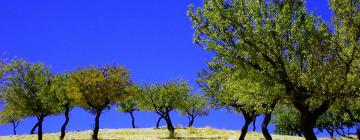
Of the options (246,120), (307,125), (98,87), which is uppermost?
(98,87)

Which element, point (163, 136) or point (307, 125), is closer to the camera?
point (307, 125)

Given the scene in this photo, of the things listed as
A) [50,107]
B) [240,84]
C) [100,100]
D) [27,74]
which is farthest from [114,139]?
[240,84]

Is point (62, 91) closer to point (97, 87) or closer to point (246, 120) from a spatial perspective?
point (97, 87)

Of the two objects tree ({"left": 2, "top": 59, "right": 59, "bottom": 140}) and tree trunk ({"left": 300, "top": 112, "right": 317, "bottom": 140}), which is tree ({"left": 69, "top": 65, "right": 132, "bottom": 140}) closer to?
tree ({"left": 2, "top": 59, "right": 59, "bottom": 140})

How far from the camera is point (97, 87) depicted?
6962 centimetres

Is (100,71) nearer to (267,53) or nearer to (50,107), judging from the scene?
(50,107)

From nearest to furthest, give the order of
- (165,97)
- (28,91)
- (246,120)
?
1. (246,120)
2. (28,91)
3. (165,97)

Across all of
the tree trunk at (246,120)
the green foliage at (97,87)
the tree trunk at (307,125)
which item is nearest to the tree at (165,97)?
the green foliage at (97,87)

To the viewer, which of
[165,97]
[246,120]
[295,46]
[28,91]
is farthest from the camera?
[165,97]

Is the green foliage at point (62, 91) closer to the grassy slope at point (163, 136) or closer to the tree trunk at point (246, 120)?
the grassy slope at point (163, 136)

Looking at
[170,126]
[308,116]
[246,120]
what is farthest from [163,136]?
[308,116]

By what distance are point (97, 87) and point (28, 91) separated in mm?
8822

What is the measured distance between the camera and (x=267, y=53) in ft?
101

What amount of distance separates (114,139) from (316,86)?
4104 cm
